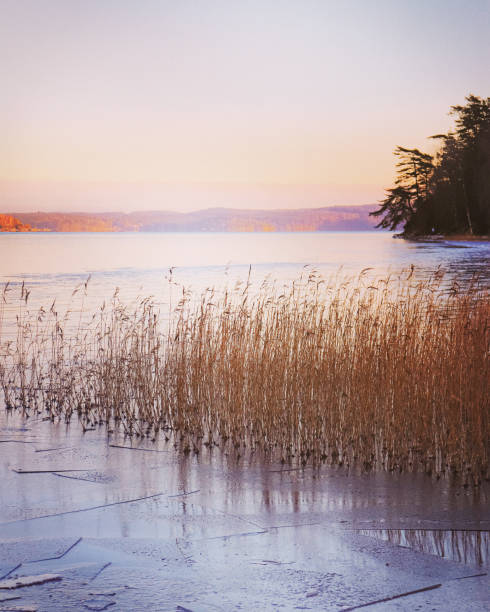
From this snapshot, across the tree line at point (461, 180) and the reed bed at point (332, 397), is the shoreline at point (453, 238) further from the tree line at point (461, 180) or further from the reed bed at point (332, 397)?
the reed bed at point (332, 397)

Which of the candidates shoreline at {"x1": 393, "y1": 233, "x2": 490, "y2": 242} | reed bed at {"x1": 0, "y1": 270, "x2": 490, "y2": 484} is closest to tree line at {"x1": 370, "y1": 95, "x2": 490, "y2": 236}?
shoreline at {"x1": 393, "y1": 233, "x2": 490, "y2": 242}

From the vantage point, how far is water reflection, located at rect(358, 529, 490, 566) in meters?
5.26

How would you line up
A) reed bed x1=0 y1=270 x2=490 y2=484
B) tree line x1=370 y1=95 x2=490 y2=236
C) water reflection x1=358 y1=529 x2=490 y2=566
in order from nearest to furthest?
1. water reflection x1=358 y1=529 x2=490 y2=566
2. reed bed x1=0 y1=270 x2=490 y2=484
3. tree line x1=370 y1=95 x2=490 y2=236

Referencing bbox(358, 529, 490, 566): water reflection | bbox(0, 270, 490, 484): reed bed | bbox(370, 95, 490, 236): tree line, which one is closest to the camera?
bbox(358, 529, 490, 566): water reflection

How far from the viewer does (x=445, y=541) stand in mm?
5586

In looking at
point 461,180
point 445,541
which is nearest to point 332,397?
point 445,541

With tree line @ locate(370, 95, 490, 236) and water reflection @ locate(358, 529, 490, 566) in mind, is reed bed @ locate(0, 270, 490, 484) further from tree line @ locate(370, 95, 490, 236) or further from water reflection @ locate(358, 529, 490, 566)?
tree line @ locate(370, 95, 490, 236)

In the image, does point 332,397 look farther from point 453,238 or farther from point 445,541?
point 453,238

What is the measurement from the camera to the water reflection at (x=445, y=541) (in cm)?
526

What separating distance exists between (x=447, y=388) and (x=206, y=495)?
2.67 m

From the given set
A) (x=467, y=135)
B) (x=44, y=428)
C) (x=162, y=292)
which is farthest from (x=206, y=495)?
(x=467, y=135)

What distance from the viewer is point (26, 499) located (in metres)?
6.62

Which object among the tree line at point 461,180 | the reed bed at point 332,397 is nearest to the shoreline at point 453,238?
the tree line at point 461,180

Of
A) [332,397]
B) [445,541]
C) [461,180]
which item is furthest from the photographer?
[461,180]
